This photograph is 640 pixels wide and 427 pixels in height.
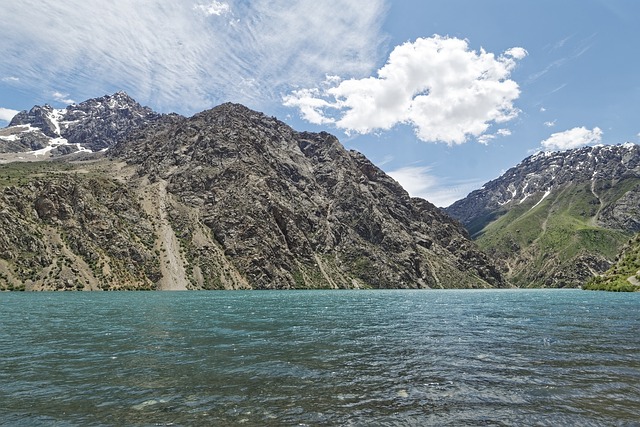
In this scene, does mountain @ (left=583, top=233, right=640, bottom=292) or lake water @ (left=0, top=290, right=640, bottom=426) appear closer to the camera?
lake water @ (left=0, top=290, right=640, bottom=426)

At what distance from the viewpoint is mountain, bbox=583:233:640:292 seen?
134 metres

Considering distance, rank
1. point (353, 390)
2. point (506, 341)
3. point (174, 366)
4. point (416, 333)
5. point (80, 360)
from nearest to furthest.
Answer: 1. point (353, 390)
2. point (174, 366)
3. point (80, 360)
4. point (506, 341)
5. point (416, 333)

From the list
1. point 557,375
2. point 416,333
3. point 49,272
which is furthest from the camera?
point 49,272

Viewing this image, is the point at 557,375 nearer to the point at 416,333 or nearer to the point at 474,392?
the point at 474,392

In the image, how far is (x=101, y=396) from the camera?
18125 mm

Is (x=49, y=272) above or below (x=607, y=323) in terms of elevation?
above

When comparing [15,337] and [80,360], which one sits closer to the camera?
[80,360]

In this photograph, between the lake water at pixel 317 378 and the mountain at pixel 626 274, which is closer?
the lake water at pixel 317 378

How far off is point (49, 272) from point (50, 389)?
567 ft

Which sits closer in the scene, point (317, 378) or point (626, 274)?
point (317, 378)

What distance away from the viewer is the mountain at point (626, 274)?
134 m

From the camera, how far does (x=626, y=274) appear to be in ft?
464

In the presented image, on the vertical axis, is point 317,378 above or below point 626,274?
above

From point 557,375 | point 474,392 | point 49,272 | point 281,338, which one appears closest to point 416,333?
point 281,338
